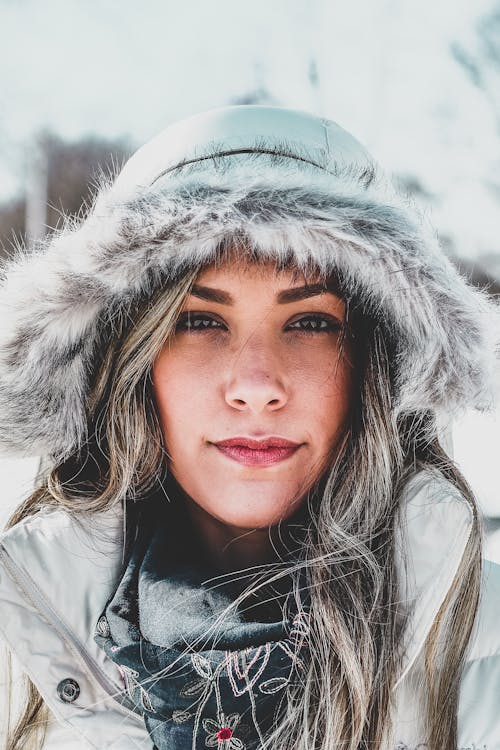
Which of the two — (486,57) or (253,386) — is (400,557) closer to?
(253,386)

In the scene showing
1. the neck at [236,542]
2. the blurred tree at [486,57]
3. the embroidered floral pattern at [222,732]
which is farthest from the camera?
the blurred tree at [486,57]

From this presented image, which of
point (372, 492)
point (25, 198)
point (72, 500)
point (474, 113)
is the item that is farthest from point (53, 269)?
point (474, 113)

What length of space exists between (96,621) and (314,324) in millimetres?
784

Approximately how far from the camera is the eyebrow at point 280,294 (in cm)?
154

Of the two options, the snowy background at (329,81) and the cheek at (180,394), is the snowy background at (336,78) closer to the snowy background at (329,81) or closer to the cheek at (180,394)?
the snowy background at (329,81)

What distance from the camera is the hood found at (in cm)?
143

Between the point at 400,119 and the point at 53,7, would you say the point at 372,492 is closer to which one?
the point at 400,119

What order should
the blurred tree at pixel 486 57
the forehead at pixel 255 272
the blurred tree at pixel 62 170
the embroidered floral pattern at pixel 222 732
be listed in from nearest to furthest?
1. the embroidered floral pattern at pixel 222 732
2. the forehead at pixel 255 272
3. the blurred tree at pixel 62 170
4. the blurred tree at pixel 486 57

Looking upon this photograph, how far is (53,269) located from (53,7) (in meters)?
13.3

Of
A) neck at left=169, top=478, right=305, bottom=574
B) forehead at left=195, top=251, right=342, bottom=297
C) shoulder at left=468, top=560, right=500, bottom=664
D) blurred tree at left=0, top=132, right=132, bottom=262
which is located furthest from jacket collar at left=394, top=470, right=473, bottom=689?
blurred tree at left=0, top=132, right=132, bottom=262

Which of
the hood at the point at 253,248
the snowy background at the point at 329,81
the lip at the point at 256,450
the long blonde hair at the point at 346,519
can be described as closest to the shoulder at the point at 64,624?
the long blonde hair at the point at 346,519

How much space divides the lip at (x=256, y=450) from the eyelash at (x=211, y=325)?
0.25 meters

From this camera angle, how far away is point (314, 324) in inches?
63.6

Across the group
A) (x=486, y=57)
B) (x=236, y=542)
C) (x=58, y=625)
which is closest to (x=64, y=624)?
(x=58, y=625)
